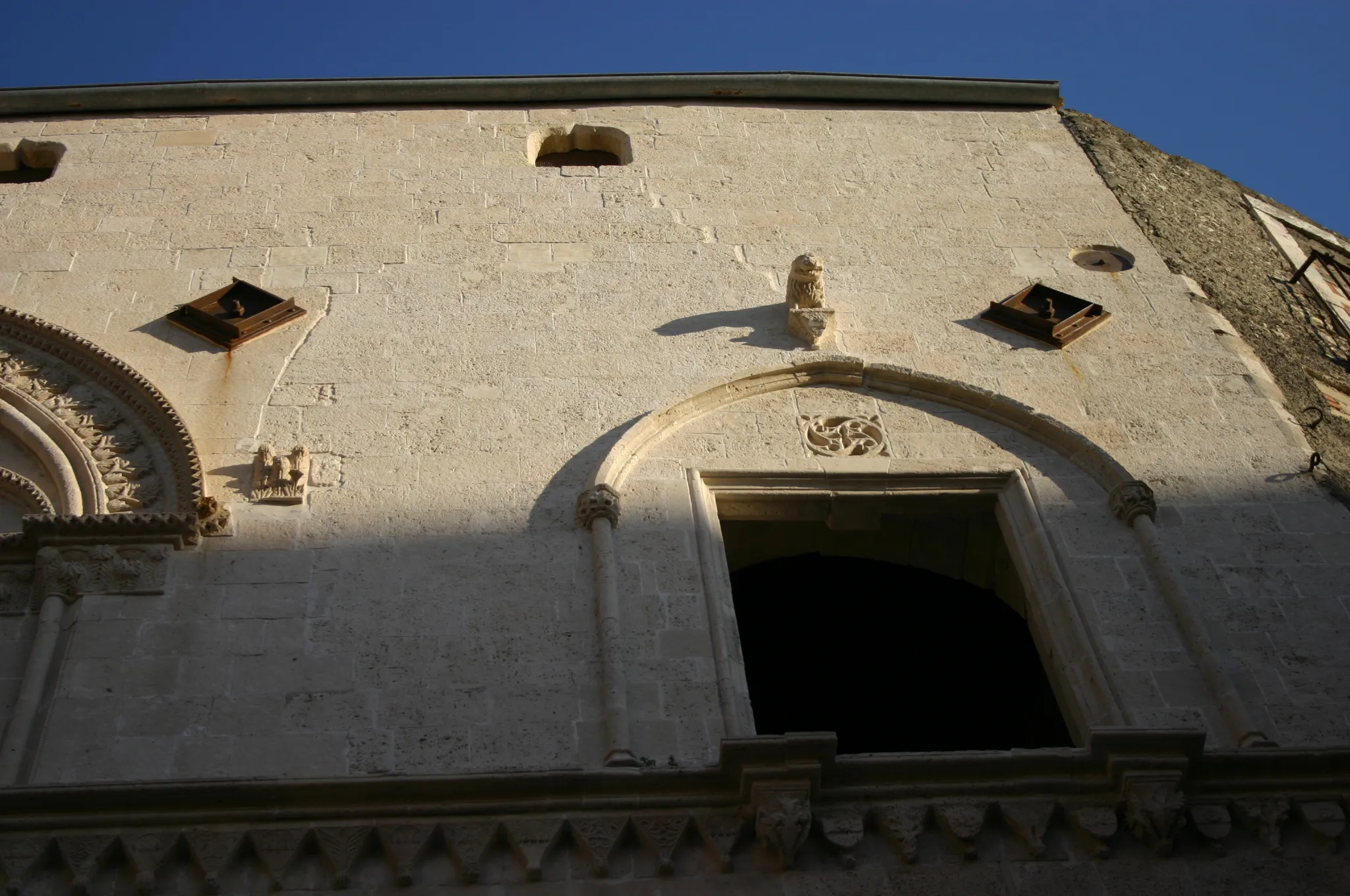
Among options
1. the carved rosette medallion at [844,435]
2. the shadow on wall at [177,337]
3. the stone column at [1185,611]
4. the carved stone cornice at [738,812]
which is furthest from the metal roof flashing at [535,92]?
the carved stone cornice at [738,812]

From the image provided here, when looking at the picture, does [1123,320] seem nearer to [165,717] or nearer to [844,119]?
[844,119]

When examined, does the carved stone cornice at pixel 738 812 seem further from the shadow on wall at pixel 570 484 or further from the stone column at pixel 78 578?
the shadow on wall at pixel 570 484

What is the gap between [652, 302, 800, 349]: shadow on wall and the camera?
33.5ft

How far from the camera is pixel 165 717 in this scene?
739cm

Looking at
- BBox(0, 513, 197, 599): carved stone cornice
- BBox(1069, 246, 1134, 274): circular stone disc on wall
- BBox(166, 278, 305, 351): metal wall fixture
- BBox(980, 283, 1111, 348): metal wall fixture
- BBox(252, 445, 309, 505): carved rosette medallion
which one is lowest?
BBox(0, 513, 197, 599): carved stone cornice

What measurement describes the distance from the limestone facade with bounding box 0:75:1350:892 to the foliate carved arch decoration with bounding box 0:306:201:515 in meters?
0.04

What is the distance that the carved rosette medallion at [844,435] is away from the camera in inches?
368

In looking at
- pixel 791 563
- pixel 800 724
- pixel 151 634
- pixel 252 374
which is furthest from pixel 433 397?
pixel 800 724

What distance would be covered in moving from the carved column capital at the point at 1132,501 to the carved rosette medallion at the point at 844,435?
121 cm

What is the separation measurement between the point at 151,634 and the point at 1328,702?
5.31m

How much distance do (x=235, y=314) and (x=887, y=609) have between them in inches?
184


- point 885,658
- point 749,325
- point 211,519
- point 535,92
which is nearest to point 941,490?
point 749,325

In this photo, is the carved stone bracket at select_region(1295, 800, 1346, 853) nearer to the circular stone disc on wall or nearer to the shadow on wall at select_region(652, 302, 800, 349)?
the shadow on wall at select_region(652, 302, 800, 349)

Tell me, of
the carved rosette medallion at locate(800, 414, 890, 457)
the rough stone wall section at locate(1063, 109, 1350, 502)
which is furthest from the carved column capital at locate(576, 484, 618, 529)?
the rough stone wall section at locate(1063, 109, 1350, 502)
